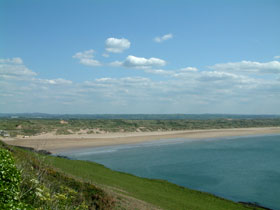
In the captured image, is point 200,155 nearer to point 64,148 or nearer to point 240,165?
point 240,165

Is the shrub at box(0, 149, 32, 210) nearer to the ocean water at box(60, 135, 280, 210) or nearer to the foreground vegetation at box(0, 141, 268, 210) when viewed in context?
the foreground vegetation at box(0, 141, 268, 210)

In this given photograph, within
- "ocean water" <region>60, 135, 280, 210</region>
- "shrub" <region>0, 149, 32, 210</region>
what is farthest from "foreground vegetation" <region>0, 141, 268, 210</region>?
"ocean water" <region>60, 135, 280, 210</region>

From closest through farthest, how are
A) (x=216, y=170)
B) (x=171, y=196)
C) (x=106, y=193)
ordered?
(x=106, y=193) < (x=171, y=196) < (x=216, y=170)

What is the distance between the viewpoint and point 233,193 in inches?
1116

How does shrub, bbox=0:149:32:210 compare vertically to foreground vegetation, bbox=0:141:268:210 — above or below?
above

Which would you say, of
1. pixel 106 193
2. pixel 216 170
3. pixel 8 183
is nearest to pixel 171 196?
pixel 106 193

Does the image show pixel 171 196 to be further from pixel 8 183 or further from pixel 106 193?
pixel 8 183

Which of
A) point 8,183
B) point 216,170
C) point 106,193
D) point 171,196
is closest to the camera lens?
point 8,183

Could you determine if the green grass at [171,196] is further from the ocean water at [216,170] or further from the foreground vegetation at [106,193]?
the ocean water at [216,170]

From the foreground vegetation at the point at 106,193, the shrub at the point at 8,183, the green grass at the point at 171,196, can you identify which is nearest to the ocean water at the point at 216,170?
the green grass at the point at 171,196

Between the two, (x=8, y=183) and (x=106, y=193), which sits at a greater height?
(x=8, y=183)

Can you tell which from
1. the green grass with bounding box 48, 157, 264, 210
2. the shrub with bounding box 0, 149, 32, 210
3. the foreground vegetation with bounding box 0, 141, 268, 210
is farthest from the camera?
the green grass with bounding box 48, 157, 264, 210

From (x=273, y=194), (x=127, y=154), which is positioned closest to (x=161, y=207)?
(x=273, y=194)

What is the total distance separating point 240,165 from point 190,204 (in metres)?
25.6
